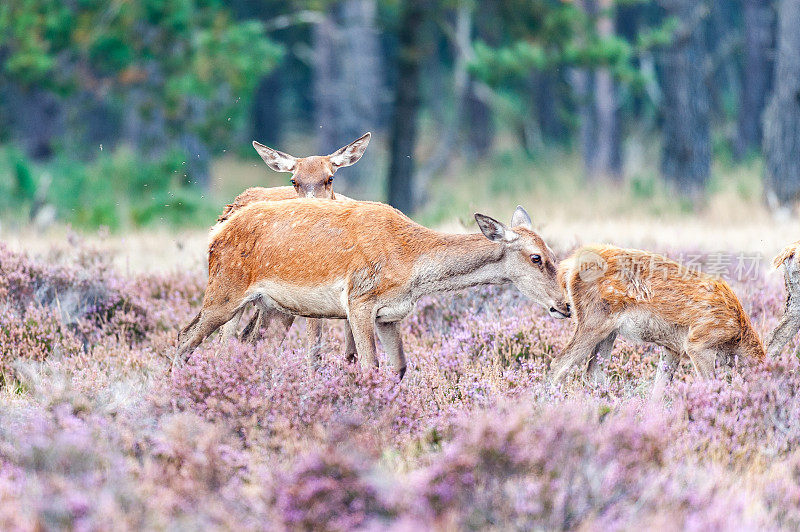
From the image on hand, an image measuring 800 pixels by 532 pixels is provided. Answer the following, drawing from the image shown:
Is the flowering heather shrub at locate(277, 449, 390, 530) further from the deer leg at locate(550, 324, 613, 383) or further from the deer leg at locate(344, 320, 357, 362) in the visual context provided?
the deer leg at locate(344, 320, 357, 362)

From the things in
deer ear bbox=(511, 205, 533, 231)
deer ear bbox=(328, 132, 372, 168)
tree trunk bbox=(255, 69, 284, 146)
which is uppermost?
deer ear bbox=(511, 205, 533, 231)

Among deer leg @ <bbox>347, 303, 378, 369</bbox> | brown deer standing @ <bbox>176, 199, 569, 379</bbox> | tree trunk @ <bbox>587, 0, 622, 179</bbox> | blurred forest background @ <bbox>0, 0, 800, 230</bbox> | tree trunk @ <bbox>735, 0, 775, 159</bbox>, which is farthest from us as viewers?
tree trunk @ <bbox>735, 0, 775, 159</bbox>

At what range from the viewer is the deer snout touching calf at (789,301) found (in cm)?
659

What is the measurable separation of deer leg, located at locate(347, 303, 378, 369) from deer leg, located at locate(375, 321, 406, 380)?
25 cm

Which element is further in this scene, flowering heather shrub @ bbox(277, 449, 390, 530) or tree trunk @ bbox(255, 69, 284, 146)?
tree trunk @ bbox(255, 69, 284, 146)

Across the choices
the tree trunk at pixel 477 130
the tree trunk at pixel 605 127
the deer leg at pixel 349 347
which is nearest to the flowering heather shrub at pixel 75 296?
the deer leg at pixel 349 347

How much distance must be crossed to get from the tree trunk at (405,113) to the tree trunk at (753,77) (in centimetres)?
1496

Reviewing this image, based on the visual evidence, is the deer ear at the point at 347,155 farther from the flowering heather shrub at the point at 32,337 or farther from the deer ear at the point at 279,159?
the flowering heather shrub at the point at 32,337

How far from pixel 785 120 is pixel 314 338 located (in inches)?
394

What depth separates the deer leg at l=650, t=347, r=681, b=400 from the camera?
21.1 ft

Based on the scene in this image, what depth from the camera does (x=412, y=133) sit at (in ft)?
54.4

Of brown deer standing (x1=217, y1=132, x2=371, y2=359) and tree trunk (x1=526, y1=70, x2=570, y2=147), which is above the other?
brown deer standing (x1=217, y1=132, x2=371, y2=359)

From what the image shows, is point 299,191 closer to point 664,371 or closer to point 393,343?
point 393,343

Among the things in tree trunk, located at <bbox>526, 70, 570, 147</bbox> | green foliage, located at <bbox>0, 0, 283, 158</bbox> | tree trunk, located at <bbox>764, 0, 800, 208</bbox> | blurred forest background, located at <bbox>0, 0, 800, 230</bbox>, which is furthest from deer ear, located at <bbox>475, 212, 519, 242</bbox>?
tree trunk, located at <bbox>526, 70, 570, 147</bbox>
